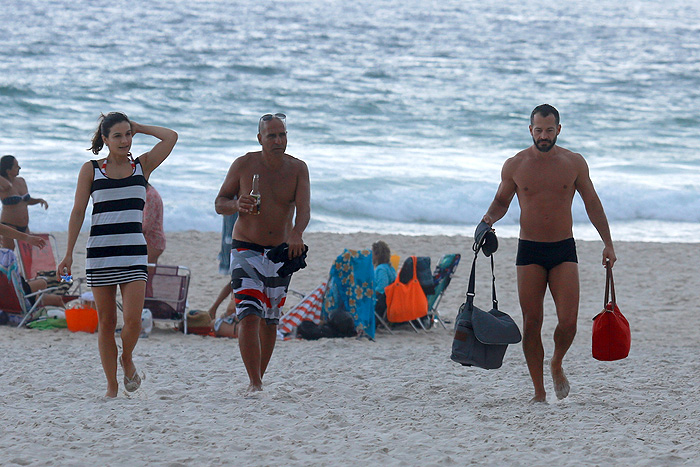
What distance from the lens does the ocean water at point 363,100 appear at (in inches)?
689

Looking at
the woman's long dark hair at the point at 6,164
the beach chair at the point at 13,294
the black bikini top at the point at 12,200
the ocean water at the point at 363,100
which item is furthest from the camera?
the ocean water at the point at 363,100

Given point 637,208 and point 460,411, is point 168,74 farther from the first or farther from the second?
point 460,411

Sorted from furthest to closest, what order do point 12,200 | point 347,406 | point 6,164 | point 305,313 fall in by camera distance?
point 6,164
point 12,200
point 305,313
point 347,406

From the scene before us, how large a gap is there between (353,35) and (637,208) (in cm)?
3386

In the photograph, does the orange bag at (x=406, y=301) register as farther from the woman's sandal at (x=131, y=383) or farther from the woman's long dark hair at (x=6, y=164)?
the woman's long dark hair at (x=6, y=164)

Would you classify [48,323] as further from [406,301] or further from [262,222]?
[262,222]

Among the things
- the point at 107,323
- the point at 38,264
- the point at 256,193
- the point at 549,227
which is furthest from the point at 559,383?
the point at 38,264

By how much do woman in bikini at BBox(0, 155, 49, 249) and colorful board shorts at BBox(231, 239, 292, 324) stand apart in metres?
4.56

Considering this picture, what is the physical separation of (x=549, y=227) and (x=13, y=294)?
501 centimetres

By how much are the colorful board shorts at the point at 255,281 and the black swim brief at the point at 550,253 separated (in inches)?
54.4

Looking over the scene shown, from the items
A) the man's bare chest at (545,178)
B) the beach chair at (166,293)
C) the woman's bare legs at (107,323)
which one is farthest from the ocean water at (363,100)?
the woman's bare legs at (107,323)

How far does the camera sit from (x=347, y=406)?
487 centimetres

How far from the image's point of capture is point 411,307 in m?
7.66

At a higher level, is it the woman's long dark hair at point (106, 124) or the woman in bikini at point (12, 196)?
the woman's long dark hair at point (106, 124)
